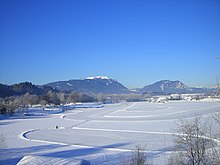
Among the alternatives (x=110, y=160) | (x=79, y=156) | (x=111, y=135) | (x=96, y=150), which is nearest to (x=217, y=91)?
(x=110, y=160)

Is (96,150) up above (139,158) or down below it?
below

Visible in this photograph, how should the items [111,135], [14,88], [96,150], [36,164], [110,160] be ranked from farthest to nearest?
[14,88] → [111,135] → [96,150] → [110,160] → [36,164]

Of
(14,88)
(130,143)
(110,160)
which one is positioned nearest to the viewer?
(110,160)

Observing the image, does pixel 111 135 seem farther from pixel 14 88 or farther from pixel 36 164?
pixel 14 88

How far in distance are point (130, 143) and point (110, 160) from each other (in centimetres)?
566

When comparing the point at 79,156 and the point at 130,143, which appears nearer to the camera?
the point at 79,156

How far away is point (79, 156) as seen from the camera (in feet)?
54.1

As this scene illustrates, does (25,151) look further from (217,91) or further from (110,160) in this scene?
(217,91)

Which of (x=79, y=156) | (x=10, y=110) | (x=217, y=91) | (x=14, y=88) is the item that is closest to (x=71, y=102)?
(x=14, y=88)

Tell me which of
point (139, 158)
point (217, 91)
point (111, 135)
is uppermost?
point (217, 91)

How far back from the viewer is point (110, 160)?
1541 cm

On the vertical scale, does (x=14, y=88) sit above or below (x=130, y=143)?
above

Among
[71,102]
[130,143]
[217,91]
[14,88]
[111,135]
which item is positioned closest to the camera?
[217,91]

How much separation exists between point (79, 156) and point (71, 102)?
10109cm
